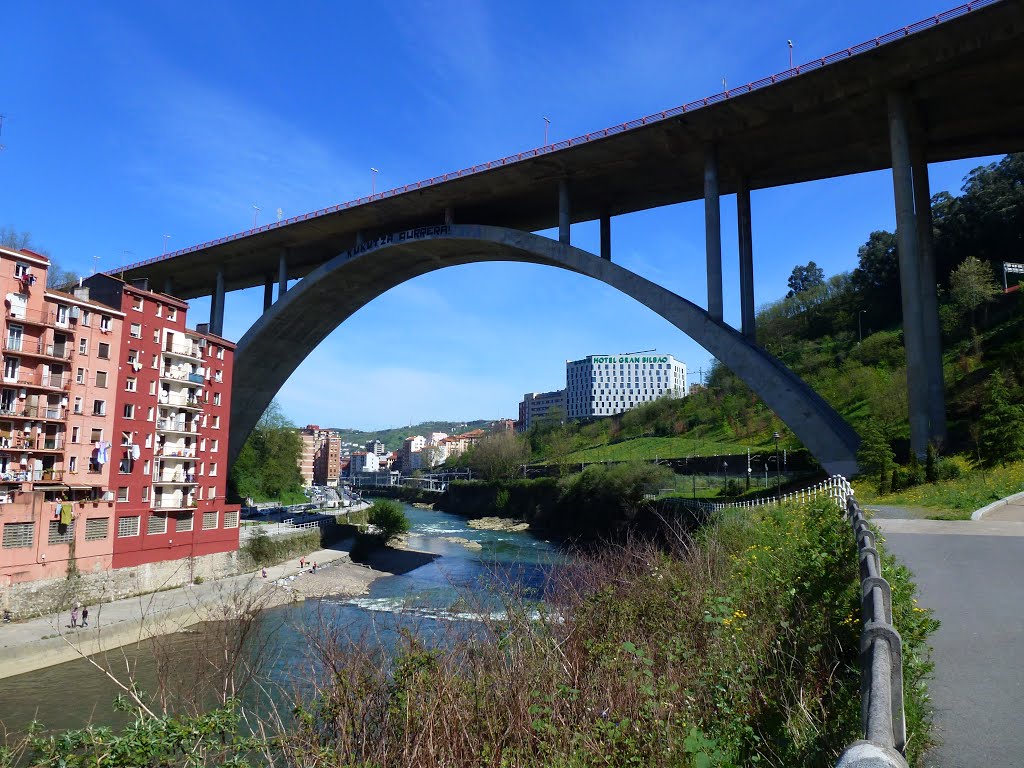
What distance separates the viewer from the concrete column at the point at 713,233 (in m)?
21.2

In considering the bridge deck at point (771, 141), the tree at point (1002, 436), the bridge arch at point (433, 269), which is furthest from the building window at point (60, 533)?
the tree at point (1002, 436)

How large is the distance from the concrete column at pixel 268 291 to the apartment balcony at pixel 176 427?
984 centimetres

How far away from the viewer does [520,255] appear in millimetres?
28547

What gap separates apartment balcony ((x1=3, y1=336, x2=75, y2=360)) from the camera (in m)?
21.8

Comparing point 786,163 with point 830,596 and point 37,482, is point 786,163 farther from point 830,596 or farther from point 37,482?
point 37,482

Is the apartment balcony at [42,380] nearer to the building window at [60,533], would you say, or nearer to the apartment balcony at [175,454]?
the building window at [60,533]

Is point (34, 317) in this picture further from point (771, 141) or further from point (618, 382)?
point (618, 382)

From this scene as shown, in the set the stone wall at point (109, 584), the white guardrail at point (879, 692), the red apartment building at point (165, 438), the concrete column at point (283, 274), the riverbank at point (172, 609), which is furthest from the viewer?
the concrete column at point (283, 274)

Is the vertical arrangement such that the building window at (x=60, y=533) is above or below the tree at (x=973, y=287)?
below

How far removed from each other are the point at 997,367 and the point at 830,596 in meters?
26.1

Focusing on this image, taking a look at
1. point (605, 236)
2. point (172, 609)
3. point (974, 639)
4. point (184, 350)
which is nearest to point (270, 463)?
point (184, 350)

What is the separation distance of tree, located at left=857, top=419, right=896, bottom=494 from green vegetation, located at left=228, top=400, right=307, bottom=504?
4732 cm

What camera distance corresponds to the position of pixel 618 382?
132 meters

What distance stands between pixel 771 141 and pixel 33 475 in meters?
26.1
